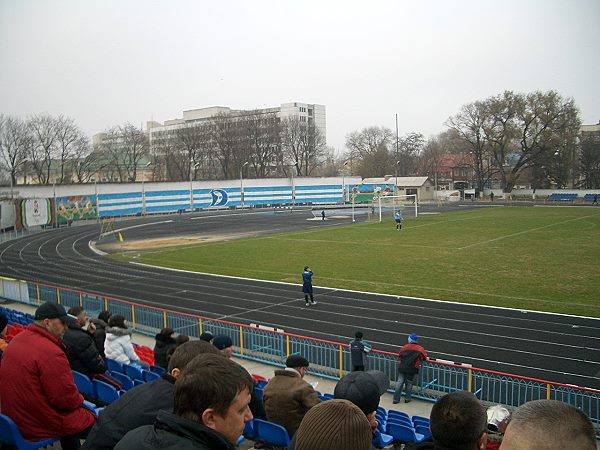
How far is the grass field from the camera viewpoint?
24.2 meters

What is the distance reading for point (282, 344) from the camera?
15.3 metres

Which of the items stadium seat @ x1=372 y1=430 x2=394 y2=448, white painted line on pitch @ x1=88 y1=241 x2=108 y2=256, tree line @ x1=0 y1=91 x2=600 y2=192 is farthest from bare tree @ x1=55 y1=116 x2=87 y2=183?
stadium seat @ x1=372 y1=430 x2=394 y2=448

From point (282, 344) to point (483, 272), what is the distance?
1735 centimetres

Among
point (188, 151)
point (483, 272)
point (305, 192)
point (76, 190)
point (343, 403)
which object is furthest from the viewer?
point (188, 151)

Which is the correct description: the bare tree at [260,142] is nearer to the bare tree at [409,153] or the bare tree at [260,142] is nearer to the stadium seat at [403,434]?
the bare tree at [409,153]

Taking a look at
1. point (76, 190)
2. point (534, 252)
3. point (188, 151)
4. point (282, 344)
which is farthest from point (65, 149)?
point (282, 344)

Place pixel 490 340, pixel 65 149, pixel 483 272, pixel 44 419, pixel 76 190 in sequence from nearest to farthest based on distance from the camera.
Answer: pixel 44 419 < pixel 490 340 < pixel 483 272 < pixel 76 190 < pixel 65 149

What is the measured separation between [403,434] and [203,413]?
231 inches

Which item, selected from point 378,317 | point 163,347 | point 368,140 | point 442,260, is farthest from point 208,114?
point 163,347

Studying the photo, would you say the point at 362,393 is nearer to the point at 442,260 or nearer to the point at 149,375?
the point at 149,375

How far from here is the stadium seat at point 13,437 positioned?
5066mm

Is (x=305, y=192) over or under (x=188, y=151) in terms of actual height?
under

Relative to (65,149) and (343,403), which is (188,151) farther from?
(343,403)

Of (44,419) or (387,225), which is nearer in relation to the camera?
(44,419)
